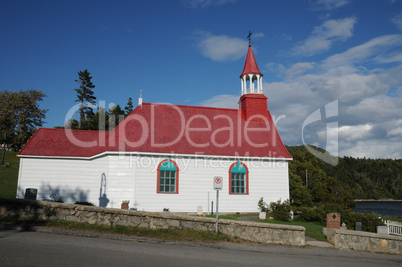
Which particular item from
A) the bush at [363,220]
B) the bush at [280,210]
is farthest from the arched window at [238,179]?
the bush at [363,220]

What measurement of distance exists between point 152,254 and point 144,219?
301 cm

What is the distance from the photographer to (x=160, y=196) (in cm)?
1888

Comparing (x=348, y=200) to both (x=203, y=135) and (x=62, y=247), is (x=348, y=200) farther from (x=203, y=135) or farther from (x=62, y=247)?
(x=62, y=247)

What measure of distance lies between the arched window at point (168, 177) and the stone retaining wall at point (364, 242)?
10.5 metres

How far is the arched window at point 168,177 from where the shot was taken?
19.1 m

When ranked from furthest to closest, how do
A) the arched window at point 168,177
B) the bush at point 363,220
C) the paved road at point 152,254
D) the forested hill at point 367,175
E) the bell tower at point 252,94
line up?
the forested hill at point 367,175 < the bell tower at point 252,94 < the arched window at point 168,177 < the bush at point 363,220 < the paved road at point 152,254

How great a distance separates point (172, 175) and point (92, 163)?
5.82 metres

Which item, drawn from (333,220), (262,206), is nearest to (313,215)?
(262,206)

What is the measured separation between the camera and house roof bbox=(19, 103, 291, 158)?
19.7 meters

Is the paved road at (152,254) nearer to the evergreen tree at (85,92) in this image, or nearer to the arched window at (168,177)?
the arched window at (168,177)

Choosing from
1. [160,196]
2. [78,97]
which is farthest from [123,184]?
[78,97]

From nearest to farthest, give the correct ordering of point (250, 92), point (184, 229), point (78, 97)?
point (184, 229), point (250, 92), point (78, 97)

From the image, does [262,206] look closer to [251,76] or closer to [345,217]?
[345,217]

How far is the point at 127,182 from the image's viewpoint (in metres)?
18.8
